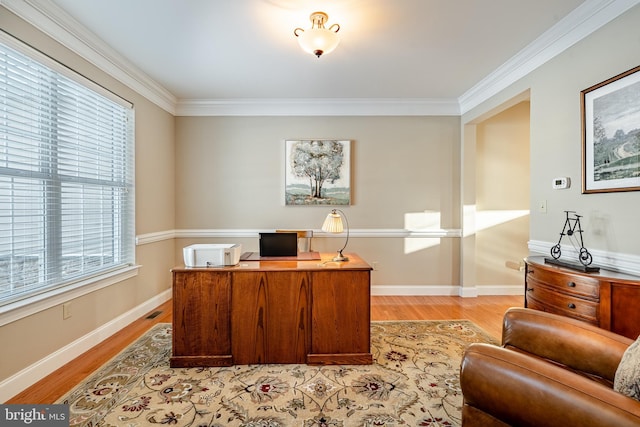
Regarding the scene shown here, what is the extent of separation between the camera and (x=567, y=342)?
4.71 ft

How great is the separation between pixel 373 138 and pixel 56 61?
10.9 ft

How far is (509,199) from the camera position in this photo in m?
4.23

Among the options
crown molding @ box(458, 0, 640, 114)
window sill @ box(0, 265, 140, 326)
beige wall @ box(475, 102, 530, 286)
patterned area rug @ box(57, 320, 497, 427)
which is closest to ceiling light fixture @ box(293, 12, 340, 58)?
crown molding @ box(458, 0, 640, 114)

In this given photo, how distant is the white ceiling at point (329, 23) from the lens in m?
2.16

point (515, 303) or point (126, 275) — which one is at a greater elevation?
point (126, 275)

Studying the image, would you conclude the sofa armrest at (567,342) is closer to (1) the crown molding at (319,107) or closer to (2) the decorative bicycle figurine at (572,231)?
(2) the decorative bicycle figurine at (572,231)

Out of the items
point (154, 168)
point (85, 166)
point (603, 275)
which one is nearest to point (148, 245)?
point (154, 168)

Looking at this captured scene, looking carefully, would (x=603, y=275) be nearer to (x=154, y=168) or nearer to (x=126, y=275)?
(x=126, y=275)

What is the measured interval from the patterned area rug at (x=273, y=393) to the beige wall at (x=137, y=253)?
0.43 m

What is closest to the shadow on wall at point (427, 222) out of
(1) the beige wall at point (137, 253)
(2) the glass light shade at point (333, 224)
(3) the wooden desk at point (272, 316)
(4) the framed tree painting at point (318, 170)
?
(4) the framed tree painting at point (318, 170)

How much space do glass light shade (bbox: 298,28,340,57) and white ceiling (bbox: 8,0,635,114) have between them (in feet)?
0.62

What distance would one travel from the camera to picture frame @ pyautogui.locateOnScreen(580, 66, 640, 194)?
1.89m

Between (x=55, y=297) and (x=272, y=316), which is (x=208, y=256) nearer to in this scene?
(x=272, y=316)

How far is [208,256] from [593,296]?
8.20 ft
